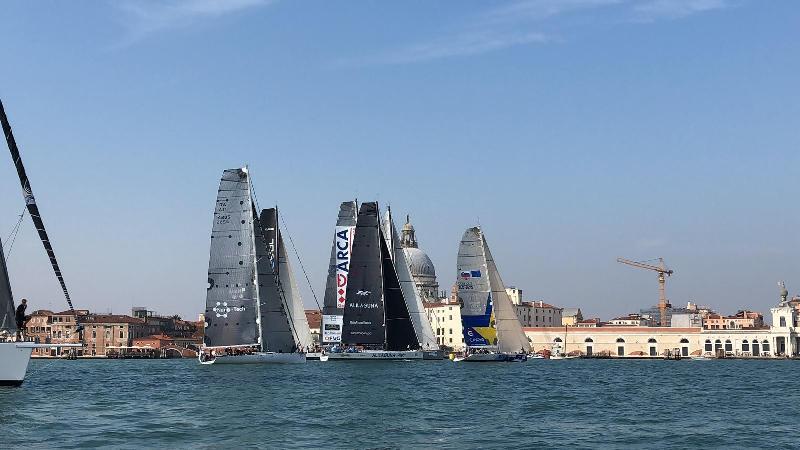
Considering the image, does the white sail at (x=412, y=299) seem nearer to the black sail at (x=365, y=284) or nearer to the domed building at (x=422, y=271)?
the black sail at (x=365, y=284)

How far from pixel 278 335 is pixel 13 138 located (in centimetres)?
3448

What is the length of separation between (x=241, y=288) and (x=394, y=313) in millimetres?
17166

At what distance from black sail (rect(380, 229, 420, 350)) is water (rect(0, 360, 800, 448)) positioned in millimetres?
26264

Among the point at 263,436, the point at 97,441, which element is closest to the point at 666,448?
the point at 263,436

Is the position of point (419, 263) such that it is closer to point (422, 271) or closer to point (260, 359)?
point (422, 271)

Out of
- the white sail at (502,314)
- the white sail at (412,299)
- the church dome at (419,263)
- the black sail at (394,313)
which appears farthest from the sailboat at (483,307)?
the church dome at (419,263)

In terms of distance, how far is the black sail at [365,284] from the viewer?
7869 centimetres

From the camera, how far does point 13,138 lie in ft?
124

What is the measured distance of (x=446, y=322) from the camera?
187000 mm

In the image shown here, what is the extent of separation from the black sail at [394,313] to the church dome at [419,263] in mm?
108424

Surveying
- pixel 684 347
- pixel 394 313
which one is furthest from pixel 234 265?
pixel 684 347

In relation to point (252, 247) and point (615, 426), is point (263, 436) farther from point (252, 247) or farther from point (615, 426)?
point (252, 247)

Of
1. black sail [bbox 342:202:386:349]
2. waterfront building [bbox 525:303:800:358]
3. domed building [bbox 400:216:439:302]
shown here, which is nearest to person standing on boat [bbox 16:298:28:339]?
black sail [bbox 342:202:386:349]

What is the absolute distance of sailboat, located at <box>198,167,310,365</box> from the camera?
67125 mm
